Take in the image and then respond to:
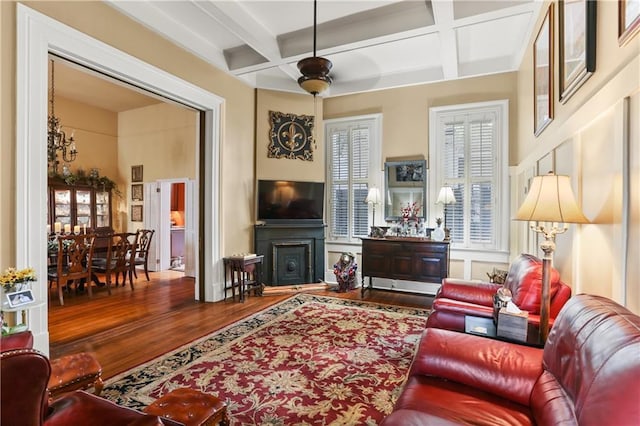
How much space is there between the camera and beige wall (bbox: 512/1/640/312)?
152cm

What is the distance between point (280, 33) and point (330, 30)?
69cm

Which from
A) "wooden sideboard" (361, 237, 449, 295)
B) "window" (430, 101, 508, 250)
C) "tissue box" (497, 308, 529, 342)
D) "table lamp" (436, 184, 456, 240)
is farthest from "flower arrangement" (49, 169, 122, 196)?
"tissue box" (497, 308, 529, 342)

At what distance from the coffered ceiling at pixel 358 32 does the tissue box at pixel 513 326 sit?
3079 mm

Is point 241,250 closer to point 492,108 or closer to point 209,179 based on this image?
point 209,179

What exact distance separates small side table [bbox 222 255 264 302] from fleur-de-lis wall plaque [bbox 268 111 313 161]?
6.23ft

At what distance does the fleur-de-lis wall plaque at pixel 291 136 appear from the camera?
18.7 feet

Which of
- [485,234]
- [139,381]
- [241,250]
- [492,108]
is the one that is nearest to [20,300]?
[139,381]

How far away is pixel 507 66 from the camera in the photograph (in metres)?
4.86

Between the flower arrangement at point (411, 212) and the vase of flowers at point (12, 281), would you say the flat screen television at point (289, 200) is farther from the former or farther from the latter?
the vase of flowers at point (12, 281)

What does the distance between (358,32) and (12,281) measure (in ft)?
13.9

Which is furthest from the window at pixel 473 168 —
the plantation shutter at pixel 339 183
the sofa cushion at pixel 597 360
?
the sofa cushion at pixel 597 360

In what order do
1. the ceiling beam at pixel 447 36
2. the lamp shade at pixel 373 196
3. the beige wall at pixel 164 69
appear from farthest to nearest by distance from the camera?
the lamp shade at pixel 373 196 < the ceiling beam at pixel 447 36 < the beige wall at pixel 164 69

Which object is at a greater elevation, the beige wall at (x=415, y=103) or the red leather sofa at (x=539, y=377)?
the beige wall at (x=415, y=103)

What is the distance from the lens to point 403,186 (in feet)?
18.1
